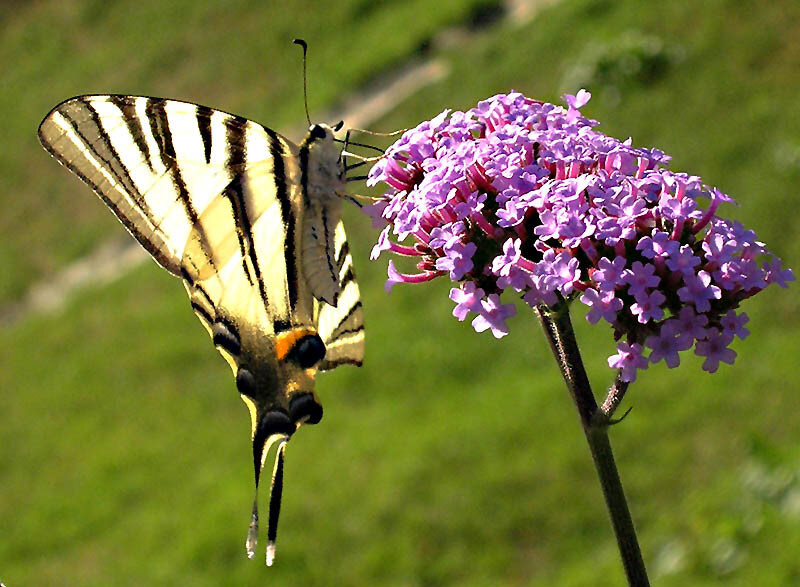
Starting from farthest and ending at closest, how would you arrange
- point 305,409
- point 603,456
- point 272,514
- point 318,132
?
point 318,132, point 305,409, point 272,514, point 603,456

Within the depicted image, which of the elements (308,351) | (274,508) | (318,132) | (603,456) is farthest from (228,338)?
(603,456)

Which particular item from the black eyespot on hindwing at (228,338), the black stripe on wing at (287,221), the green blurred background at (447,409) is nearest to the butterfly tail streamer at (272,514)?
the black eyespot on hindwing at (228,338)

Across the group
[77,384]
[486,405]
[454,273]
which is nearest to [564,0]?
[486,405]

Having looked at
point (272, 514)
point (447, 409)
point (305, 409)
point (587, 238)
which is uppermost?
point (447, 409)

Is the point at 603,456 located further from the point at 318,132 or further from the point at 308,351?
the point at 318,132

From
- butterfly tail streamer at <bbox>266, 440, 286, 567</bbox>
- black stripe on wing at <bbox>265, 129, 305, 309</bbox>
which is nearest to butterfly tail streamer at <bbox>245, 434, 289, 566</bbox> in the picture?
butterfly tail streamer at <bbox>266, 440, 286, 567</bbox>

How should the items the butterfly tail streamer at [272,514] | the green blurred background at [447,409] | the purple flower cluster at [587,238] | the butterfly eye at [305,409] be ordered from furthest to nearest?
the green blurred background at [447,409]
the butterfly eye at [305,409]
the butterfly tail streamer at [272,514]
the purple flower cluster at [587,238]

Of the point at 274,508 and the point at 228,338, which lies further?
the point at 228,338

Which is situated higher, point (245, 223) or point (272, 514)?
point (245, 223)

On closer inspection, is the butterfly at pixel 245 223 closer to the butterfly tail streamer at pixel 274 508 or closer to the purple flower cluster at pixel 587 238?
the butterfly tail streamer at pixel 274 508
